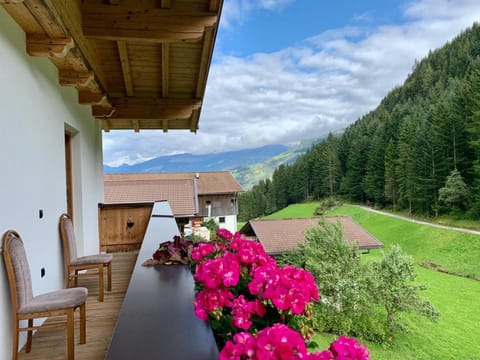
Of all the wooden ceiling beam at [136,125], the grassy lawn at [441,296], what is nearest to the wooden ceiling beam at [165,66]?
the wooden ceiling beam at [136,125]

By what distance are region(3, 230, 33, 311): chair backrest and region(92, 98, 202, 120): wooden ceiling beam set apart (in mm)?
3306

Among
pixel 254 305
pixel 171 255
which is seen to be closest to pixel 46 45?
pixel 171 255

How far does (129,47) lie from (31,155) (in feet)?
5.52

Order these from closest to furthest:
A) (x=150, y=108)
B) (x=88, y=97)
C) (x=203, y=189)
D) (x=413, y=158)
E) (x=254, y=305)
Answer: (x=254, y=305) < (x=88, y=97) < (x=150, y=108) < (x=203, y=189) < (x=413, y=158)

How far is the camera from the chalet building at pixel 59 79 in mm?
2232

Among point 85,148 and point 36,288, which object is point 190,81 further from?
point 36,288

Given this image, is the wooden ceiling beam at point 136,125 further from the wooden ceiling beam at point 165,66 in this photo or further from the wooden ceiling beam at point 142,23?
the wooden ceiling beam at point 142,23

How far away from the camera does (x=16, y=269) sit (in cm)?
214

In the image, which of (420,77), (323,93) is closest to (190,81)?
(420,77)

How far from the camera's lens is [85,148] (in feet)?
15.8

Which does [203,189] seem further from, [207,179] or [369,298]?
[369,298]

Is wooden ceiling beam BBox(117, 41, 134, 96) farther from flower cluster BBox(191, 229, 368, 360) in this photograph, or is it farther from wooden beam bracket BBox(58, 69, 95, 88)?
flower cluster BBox(191, 229, 368, 360)

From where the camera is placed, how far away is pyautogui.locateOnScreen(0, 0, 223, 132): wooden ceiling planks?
248 cm

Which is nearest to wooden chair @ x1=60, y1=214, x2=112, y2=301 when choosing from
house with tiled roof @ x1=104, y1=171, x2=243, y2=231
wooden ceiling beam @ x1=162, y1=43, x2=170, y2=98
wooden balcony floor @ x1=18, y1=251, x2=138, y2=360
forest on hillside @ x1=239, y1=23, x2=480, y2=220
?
wooden balcony floor @ x1=18, y1=251, x2=138, y2=360
